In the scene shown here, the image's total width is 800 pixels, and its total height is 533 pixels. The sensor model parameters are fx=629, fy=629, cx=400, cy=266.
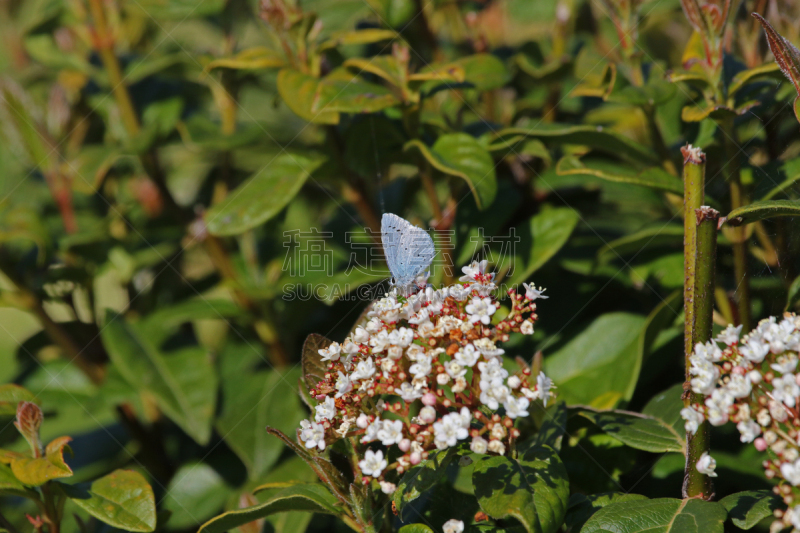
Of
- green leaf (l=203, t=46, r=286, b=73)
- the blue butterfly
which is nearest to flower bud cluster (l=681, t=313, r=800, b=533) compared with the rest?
the blue butterfly

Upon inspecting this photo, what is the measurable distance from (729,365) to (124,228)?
6.22ft

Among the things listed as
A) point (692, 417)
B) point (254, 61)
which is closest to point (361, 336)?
point (692, 417)

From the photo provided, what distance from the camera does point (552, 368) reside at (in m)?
1.58

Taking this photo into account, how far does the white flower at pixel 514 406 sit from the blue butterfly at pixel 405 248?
420 millimetres

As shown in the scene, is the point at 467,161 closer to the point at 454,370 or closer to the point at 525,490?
the point at 454,370

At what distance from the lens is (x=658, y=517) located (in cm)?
98

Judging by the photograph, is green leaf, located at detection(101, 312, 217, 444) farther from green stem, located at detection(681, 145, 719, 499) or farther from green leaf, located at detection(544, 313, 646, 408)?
green stem, located at detection(681, 145, 719, 499)

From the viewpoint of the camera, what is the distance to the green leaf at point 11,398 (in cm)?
131

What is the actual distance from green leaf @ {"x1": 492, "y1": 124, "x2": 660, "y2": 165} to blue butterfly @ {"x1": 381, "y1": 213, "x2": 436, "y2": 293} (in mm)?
337

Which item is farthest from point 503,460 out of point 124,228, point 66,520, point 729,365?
point 124,228

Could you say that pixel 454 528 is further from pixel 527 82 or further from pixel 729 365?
pixel 527 82

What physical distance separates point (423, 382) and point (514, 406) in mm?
145

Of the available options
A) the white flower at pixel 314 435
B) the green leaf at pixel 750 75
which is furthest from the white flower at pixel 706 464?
the green leaf at pixel 750 75

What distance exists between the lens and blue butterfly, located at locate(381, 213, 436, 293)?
1368mm
